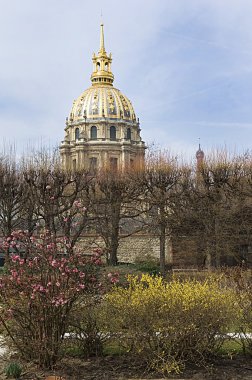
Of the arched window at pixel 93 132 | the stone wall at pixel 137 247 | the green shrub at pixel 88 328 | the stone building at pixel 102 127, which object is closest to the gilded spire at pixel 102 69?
the stone building at pixel 102 127

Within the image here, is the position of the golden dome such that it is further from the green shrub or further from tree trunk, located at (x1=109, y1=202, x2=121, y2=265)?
the green shrub

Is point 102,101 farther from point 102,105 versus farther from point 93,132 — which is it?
point 93,132

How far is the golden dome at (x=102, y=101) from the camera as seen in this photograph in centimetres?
8344

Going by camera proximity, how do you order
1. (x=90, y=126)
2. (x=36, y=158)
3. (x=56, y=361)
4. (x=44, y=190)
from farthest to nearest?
(x=90, y=126), (x=36, y=158), (x=44, y=190), (x=56, y=361)

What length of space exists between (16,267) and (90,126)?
76.3 metres

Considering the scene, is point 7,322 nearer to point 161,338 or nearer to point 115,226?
point 161,338

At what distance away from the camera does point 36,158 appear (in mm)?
26578

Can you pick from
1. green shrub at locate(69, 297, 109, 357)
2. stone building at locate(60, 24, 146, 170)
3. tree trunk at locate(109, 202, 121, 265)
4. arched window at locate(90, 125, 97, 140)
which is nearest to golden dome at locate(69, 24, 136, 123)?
stone building at locate(60, 24, 146, 170)

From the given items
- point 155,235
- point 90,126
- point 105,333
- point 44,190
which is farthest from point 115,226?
point 90,126

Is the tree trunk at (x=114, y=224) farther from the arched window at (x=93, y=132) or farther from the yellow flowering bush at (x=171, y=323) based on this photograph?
the arched window at (x=93, y=132)

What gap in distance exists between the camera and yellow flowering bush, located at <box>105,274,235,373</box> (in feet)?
21.5

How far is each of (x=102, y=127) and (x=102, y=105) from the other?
4408 millimetres

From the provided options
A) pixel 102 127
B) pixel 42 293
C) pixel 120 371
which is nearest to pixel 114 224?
pixel 120 371

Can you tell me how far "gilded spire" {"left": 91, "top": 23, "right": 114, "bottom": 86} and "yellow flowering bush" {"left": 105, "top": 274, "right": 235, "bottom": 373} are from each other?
8331 cm
